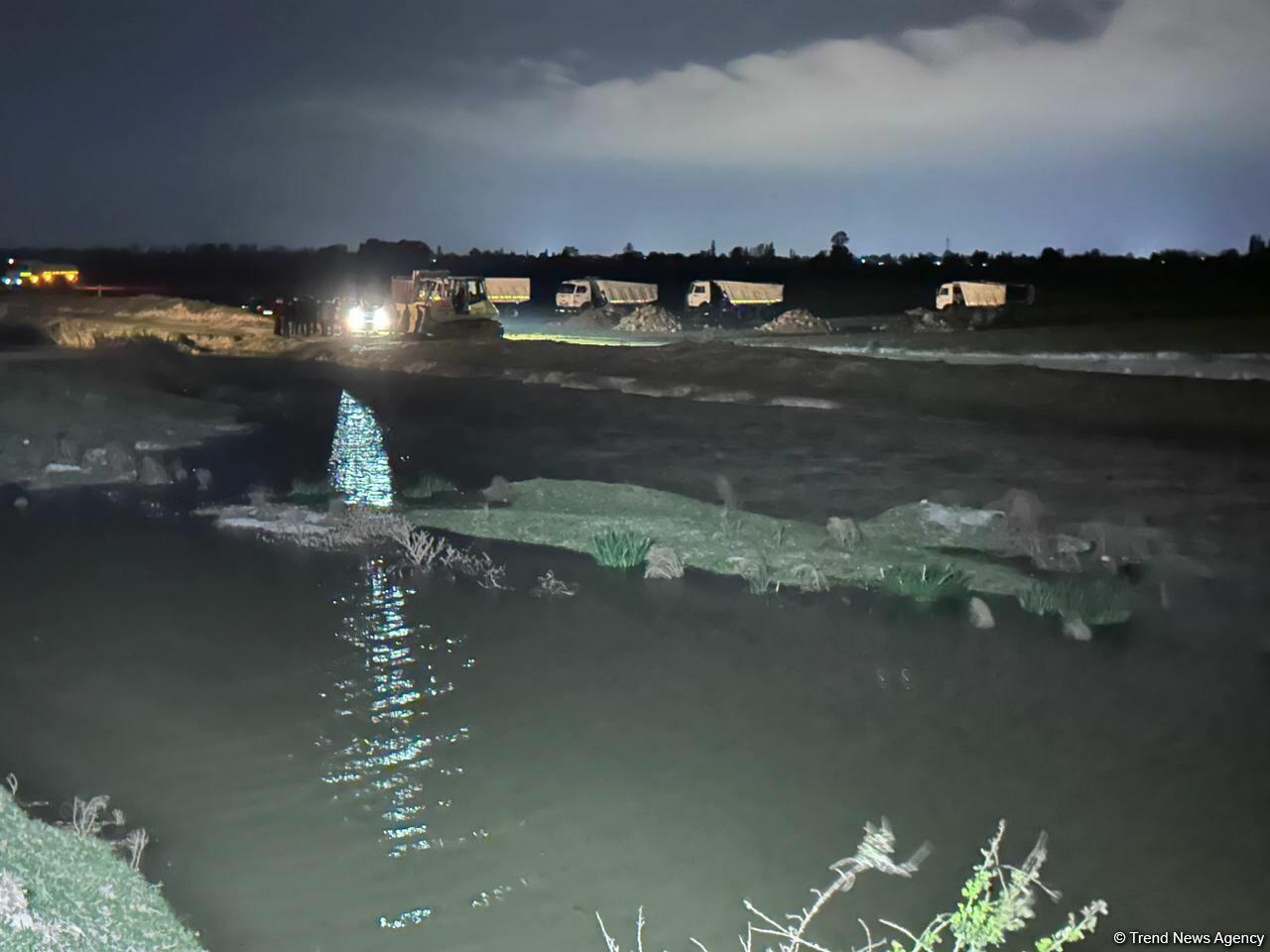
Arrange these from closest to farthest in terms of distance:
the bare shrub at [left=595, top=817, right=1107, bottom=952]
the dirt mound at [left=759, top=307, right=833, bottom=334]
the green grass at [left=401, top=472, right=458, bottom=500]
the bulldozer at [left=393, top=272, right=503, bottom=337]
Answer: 1. the bare shrub at [left=595, top=817, right=1107, bottom=952]
2. the green grass at [left=401, top=472, right=458, bottom=500]
3. the bulldozer at [left=393, top=272, right=503, bottom=337]
4. the dirt mound at [left=759, top=307, right=833, bottom=334]

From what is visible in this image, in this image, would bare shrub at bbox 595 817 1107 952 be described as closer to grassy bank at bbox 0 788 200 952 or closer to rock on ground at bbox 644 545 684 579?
grassy bank at bbox 0 788 200 952

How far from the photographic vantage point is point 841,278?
3693 inches

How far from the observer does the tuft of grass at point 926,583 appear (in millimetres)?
11531

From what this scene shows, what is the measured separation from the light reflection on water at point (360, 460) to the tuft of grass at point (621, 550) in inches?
154

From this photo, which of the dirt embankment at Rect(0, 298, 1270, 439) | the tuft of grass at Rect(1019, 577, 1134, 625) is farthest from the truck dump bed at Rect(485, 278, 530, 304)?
the tuft of grass at Rect(1019, 577, 1134, 625)

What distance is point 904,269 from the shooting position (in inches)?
4200

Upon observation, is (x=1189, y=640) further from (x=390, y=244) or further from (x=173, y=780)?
(x=390, y=244)

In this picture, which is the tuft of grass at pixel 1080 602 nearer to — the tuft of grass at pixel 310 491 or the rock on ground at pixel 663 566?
the rock on ground at pixel 663 566

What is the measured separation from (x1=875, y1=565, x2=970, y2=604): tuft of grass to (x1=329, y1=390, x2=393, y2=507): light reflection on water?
21.5 feet

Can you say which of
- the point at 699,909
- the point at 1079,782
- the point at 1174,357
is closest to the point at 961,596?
the point at 1079,782

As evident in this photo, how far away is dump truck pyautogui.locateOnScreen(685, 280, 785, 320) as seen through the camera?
62631mm

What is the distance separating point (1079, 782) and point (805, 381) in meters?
22.3

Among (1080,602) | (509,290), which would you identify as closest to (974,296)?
(509,290)

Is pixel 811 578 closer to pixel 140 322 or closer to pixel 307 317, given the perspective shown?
pixel 307 317
